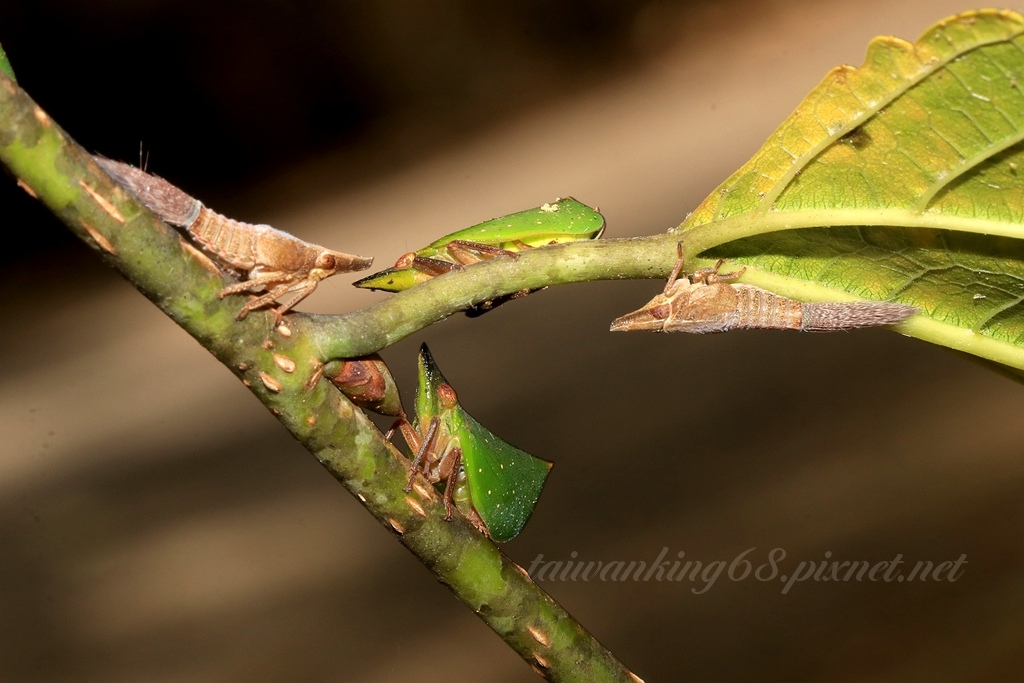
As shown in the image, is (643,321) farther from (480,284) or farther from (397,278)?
(397,278)

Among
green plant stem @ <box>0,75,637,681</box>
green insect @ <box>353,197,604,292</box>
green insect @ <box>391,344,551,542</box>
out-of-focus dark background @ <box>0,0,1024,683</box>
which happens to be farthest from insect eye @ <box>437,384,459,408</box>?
out-of-focus dark background @ <box>0,0,1024,683</box>

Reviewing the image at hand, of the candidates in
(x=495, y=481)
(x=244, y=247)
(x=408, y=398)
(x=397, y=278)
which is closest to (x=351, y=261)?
(x=244, y=247)

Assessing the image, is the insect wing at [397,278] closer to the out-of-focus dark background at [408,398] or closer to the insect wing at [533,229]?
the insect wing at [533,229]

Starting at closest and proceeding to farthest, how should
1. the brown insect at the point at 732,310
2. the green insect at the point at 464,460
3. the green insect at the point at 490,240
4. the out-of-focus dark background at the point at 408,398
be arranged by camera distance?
the brown insect at the point at 732,310, the green insect at the point at 490,240, the green insect at the point at 464,460, the out-of-focus dark background at the point at 408,398

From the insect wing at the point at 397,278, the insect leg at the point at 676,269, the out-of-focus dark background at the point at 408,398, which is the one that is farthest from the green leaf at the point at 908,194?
the out-of-focus dark background at the point at 408,398

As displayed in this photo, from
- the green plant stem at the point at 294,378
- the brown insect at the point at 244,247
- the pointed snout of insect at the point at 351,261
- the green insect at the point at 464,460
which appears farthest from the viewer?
the green insect at the point at 464,460

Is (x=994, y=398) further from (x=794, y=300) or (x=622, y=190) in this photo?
(x=794, y=300)

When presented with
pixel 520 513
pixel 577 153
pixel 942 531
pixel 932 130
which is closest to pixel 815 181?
pixel 932 130
